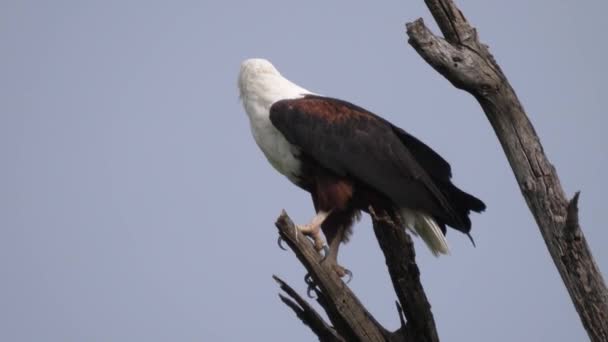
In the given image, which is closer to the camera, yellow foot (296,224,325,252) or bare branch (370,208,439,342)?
bare branch (370,208,439,342)

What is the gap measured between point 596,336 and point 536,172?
42.5 inches

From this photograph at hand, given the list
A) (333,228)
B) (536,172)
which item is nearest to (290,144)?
(333,228)

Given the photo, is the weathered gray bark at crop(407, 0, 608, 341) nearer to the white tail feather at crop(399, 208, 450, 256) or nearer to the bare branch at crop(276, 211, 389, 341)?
the bare branch at crop(276, 211, 389, 341)

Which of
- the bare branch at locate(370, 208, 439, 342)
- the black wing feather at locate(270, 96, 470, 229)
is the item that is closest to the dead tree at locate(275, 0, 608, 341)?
the bare branch at locate(370, 208, 439, 342)

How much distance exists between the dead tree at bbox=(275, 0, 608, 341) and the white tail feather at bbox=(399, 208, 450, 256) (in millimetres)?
1431

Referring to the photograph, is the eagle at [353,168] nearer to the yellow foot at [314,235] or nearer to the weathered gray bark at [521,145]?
the yellow foot at [314,235]

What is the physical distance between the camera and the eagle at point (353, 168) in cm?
692

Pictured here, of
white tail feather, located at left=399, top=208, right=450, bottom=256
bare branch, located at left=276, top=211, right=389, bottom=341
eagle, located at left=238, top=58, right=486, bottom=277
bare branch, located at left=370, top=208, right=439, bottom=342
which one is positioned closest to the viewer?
bare branch, located at left=370, top=208, right=439, bottom=342

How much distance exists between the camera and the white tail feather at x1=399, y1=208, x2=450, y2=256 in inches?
281

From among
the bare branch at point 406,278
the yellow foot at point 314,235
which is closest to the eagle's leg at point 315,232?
the yellow foot at point 314,235

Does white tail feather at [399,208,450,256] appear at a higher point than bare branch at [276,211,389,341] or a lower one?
higher

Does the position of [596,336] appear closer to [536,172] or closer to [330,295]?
[536,172]

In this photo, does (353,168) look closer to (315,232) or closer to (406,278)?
(315,232)

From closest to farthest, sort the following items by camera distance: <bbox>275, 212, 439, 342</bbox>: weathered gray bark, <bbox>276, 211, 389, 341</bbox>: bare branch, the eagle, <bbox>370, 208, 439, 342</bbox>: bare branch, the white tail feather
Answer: <bbox>370, 208, 439, 342</bbox>: bare branch, <bbox>275, 212, 439, 342</bbox>: weathered gray bark, <bbox>276, 211, 389, 341</bbox>: bare branch, the eagle, the white tail feather
